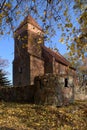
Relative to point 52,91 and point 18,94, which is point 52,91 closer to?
point 52,91

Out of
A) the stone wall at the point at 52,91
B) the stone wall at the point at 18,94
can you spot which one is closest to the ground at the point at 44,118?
the stone wall at the point at 52,91

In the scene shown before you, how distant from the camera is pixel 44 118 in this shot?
17297 millimetres

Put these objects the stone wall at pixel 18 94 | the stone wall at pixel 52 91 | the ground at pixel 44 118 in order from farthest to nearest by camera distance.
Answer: the stone wall at pixel 18 94, the stone wall at pixel 52 91, the ground at pixel 44 118

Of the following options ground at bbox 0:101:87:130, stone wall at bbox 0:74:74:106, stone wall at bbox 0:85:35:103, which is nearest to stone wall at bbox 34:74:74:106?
stone wall at bbox 0:74:74:106

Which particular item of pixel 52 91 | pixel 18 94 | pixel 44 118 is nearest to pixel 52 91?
pixel 52 91

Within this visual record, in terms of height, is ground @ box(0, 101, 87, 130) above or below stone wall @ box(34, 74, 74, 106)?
below

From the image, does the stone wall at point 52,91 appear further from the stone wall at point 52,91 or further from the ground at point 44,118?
the ground at point 44,118

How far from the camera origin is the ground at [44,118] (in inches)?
588

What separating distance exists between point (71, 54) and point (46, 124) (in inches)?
268

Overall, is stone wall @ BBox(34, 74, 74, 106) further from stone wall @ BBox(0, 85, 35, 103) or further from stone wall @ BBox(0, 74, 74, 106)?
stone wall @ BBox(0, 85, 35, 103)

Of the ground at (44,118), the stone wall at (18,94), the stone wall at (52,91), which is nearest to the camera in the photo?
the ground at (44,118)

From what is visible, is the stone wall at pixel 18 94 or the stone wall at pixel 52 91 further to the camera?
the stone wall at pixel 18 94

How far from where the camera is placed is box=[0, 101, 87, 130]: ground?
14.9 meters

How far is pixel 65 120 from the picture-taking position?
56.2 ft
